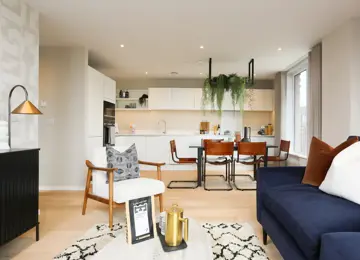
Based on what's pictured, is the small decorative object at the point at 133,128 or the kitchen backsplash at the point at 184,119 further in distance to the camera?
the kitchen backsplash at the point at 184,119

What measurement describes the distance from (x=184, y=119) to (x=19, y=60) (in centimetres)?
498

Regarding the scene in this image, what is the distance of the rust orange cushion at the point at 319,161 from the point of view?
2.32 metres

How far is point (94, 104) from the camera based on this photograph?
193 inches

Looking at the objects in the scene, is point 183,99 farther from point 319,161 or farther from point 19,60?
point 319,161

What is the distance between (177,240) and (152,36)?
3261 millimetres

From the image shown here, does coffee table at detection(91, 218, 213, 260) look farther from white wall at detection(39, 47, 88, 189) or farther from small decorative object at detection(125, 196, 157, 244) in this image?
white wall at detection(39, 47, 88, 189)

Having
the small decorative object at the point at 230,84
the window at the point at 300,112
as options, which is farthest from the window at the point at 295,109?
the small decorative object at the point at 230,84

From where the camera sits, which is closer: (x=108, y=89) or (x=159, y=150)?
(x=108, y=89)

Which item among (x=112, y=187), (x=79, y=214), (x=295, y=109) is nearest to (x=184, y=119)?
(x=295, y=109)

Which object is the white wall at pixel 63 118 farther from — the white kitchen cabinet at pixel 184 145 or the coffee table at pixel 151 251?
the coffee table at pixel 151 251

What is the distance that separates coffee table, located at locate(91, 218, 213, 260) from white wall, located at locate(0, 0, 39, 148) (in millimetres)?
1883

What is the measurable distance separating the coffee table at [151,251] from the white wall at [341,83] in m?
2.82

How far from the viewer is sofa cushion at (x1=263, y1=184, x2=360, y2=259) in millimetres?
1456

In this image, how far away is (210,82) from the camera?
17.3 feet
